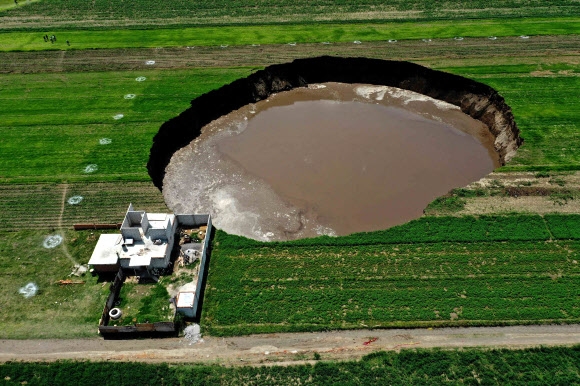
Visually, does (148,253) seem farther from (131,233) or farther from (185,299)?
(185,299)

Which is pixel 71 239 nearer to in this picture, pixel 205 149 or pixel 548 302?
pixel 205 149

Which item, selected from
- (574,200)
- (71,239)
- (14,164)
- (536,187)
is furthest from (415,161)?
(14,164)

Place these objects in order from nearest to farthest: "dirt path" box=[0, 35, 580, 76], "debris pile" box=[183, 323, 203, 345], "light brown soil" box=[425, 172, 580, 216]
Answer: "debris pile" box=[183, 323, 203, 345] → "light brown soil" box=[425, 172, 580, 216] → "dirt path" box=[0, 35, 580, 76]

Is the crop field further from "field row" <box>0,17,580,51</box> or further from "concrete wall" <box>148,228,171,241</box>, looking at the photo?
"concrete wall" <box>148,228,171,241</box>

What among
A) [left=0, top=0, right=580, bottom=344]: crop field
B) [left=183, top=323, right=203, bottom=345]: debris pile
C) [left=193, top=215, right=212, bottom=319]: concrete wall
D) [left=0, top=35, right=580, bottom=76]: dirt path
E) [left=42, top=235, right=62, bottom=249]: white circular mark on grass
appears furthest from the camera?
[left=0, top=35, right=580, bottom=76]: dirt path

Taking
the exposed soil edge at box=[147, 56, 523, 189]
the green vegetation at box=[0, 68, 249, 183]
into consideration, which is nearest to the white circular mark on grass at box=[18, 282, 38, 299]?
the green vegetation at box=[0, 68, 249, 183]
